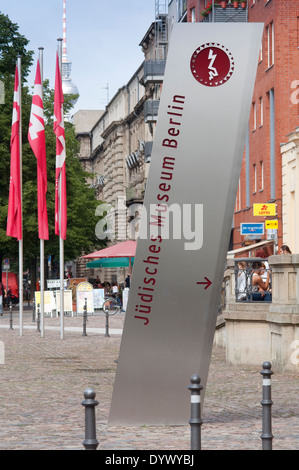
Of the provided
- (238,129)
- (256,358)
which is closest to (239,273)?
(256,358)

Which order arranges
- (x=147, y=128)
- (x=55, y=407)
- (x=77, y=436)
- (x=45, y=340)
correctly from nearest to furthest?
(x=77, y=436) → (x=55, y=407) → (x=45, y=340) → (x=147, y=128)

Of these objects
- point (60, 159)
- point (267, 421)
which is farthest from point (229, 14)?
point (267, 421)

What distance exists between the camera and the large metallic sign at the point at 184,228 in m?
12.4

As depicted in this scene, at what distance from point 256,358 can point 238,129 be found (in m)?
9.45

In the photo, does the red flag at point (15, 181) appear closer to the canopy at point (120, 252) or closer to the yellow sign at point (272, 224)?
the yellow sign at point (272, 224)

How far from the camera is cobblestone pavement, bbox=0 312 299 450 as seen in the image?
1098cm

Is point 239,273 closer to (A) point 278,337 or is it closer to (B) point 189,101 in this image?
(A) point 278,337

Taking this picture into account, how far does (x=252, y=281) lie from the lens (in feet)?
70.6

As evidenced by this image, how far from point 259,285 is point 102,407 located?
7.68m

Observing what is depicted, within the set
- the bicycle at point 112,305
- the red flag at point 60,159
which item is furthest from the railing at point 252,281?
the bicycle at point 112,305

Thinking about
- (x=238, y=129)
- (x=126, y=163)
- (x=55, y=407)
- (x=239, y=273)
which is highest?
(x=126, y=163)

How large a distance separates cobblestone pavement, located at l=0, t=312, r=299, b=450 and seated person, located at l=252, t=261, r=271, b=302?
1451 mm

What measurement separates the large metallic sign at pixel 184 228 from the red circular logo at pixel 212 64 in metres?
0.01
